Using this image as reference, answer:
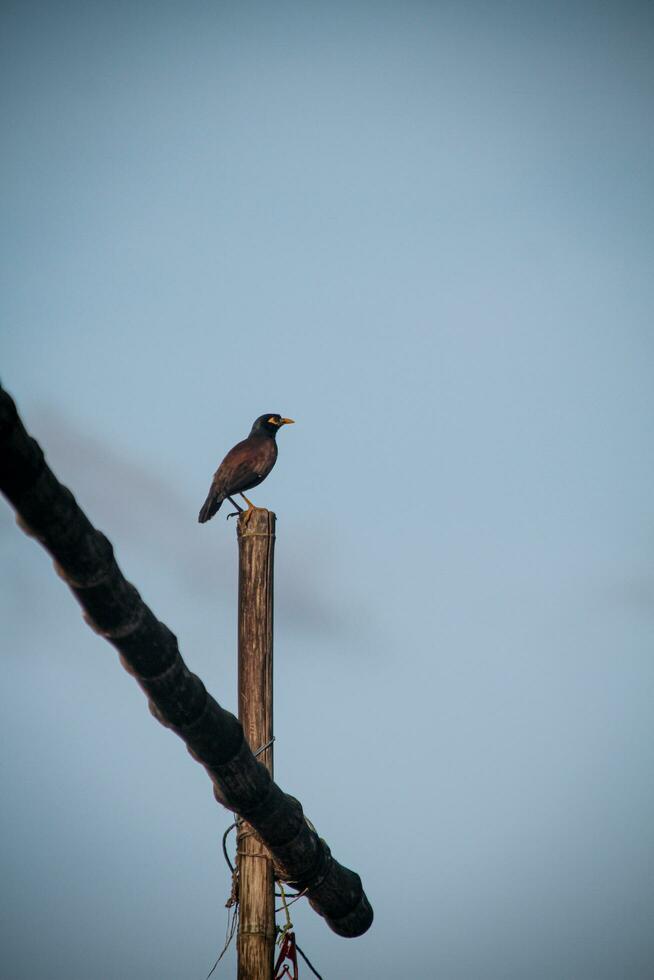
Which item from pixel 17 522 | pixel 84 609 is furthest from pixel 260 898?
pixel 17 522

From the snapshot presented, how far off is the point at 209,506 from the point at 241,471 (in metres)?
0.54

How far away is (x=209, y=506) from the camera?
11.2 metres

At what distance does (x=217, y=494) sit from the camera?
1118 cm

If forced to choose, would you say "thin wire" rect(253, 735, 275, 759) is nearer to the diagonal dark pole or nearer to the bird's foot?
the diagonal dark pole

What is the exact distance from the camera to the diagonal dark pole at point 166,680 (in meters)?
3.86

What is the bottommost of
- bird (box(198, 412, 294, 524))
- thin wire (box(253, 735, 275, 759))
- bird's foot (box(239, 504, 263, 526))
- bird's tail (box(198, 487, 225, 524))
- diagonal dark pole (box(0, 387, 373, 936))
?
diagonal dark pole (box(0, 387, 373, 936))

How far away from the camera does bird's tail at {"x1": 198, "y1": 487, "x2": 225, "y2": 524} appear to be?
1116cm

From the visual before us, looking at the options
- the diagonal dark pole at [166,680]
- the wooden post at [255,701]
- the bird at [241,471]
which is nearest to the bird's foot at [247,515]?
the wooden post at [255,701]

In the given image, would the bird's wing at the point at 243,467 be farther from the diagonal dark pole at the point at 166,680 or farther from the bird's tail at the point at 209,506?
the diagonal dark pole at the point at 166,680

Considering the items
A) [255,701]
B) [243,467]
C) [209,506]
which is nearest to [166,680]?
[255,701]

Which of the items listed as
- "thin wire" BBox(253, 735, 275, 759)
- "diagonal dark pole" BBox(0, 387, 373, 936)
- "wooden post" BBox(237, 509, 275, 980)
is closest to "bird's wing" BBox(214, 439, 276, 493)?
"wooden post" BBox(237, 509, 275, 980)

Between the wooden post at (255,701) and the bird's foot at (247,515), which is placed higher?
the bird's foot at (247,515)

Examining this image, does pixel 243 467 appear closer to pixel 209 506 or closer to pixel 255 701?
pixel 209 506

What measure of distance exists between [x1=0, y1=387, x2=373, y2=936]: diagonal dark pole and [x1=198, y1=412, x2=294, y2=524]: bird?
499cm
